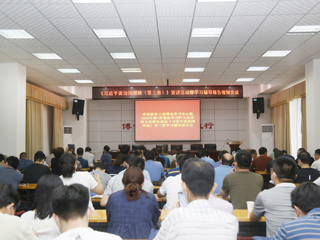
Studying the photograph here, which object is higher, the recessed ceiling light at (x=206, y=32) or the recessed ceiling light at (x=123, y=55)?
the recessed ceiling light at (x=206, y=32)

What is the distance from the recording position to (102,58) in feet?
25.4

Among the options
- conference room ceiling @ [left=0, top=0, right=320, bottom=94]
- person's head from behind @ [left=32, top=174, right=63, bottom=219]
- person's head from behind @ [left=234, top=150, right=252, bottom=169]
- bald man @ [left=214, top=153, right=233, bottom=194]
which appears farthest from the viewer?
conference room ceiling @ [left=0, top=0, right=320, bottom=94]

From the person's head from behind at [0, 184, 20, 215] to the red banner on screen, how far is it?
1130cm

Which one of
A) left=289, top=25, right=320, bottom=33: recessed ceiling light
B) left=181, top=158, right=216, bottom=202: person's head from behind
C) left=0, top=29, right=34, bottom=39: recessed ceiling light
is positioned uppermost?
left=0, top=29, right=34, bottom=39: recessed ceiling light

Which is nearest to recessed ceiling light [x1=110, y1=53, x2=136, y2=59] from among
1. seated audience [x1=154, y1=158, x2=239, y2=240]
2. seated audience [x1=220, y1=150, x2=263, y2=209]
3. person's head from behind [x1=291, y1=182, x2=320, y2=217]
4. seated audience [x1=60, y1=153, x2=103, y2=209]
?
seated audience [x1=60, y1=153, x2=103, y2=209]

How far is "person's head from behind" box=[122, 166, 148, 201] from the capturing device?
8.64ft

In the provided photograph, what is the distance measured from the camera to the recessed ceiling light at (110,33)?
5805 mm

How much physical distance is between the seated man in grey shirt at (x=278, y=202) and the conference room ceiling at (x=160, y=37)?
288 cm

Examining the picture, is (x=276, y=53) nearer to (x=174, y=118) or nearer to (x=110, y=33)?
(x=110, y=33)

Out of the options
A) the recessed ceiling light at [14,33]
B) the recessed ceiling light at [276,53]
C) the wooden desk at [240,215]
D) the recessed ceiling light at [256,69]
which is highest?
the recessed ceiling light at [14,33]

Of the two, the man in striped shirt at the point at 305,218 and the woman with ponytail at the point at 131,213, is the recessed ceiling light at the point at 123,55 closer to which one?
the woman with ponytail at the point at 131,213

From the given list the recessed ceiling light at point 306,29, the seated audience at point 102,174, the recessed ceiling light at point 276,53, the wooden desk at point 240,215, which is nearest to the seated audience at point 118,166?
the seated audience at point 102,174

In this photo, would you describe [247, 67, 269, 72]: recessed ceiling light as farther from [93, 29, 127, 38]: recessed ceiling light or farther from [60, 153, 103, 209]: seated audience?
[60, 153, 103, 209]: seated audience

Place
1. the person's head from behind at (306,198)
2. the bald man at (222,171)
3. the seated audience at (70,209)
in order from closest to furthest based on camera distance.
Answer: the seated audience at (70,209), the person's head from behind at (306,198), the bald man at (222,171)
